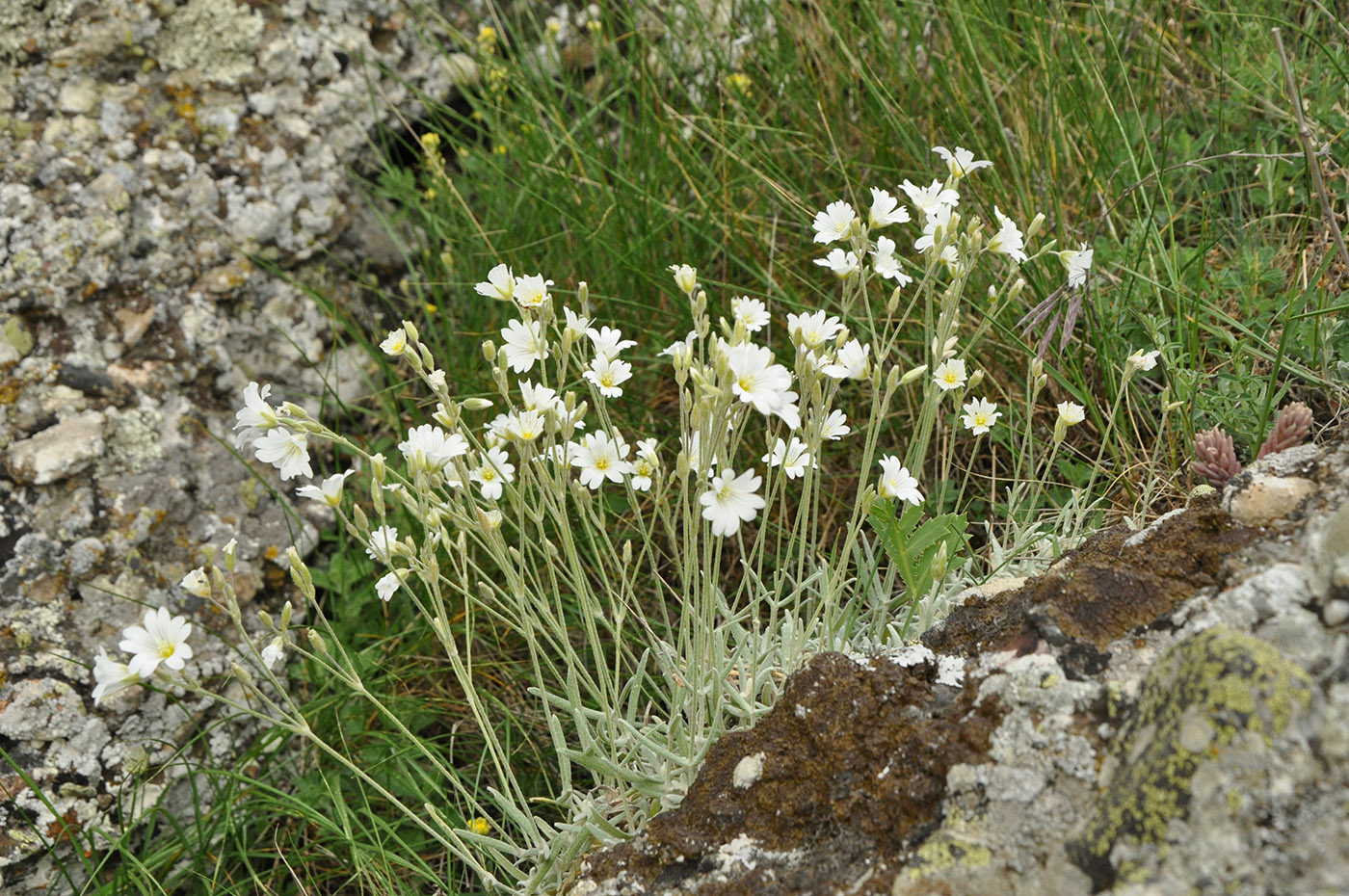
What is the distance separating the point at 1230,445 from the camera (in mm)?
1812

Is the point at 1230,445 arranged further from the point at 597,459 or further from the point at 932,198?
the point at 597,459

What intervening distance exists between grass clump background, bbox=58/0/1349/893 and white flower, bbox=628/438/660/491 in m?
0.46

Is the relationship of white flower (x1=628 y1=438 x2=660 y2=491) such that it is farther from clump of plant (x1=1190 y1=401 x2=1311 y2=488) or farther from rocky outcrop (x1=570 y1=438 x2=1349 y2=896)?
clump of plant (x1=1190 y1=401 x2=1311 y2=488)

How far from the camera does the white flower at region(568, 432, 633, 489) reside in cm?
187

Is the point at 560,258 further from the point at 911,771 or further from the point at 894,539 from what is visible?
the point at 911,771

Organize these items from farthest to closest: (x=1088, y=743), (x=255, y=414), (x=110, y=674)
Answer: (x=255, y=414) → (x=110, y=674) → (x=1088, y=743)

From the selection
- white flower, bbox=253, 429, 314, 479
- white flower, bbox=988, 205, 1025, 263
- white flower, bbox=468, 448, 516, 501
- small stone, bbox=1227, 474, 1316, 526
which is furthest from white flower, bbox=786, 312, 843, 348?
white flower, bbox=253, 429, 314, 479

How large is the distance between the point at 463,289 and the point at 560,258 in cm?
37

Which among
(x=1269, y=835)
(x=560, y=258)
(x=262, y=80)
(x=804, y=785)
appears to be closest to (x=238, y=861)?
(x=804, y=785)

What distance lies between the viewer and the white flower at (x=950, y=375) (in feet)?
6.10

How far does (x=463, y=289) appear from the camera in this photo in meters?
3.25

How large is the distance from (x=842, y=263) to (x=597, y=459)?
0.60 m

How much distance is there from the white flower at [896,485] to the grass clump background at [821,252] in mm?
103

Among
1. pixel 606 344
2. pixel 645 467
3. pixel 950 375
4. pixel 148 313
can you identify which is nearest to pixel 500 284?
pixel 606 344
